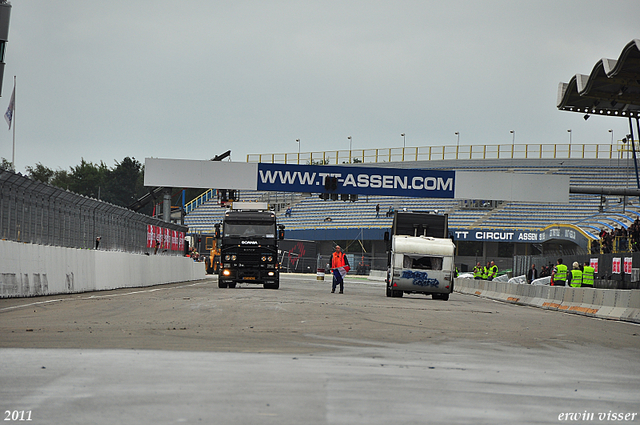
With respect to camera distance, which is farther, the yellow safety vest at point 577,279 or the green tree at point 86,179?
the green tree at point 86,179

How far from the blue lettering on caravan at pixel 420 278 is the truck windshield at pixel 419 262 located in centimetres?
25

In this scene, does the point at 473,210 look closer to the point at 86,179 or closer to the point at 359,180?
the point at 359,180

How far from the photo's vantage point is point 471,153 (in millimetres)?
78500

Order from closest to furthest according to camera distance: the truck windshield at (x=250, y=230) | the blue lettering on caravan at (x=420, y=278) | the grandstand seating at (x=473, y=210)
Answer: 1. the blue lettering on caravan at (x=420, y=278)
2. the truck windshield at (x=250, y=230)
3. the grandstand seating at (x=473, y=210)

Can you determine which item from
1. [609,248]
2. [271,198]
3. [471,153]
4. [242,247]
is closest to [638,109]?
[609,248]

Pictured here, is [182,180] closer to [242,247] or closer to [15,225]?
[242,247]

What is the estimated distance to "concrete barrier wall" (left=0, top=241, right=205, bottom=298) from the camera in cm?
1831

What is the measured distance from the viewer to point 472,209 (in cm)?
7338

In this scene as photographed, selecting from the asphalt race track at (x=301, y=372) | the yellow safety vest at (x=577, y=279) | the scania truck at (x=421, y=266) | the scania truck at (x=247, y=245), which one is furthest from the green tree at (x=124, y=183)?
the asphalt race track at (x=301, y=372)

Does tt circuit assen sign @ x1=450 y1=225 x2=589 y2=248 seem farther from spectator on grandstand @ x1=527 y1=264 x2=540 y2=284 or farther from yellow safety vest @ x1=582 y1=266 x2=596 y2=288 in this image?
yellow safety vest @ x1=582 y1=266 x2=596 y2=288

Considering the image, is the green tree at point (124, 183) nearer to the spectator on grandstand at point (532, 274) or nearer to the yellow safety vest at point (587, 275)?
the spectator on grandstand at point (532, 274)

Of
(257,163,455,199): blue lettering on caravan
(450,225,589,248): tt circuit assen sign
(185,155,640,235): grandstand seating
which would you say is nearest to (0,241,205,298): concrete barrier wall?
(257,163,455,199): blue lettering on caravan

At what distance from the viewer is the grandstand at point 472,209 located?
68.6 meters

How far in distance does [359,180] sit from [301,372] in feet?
114
